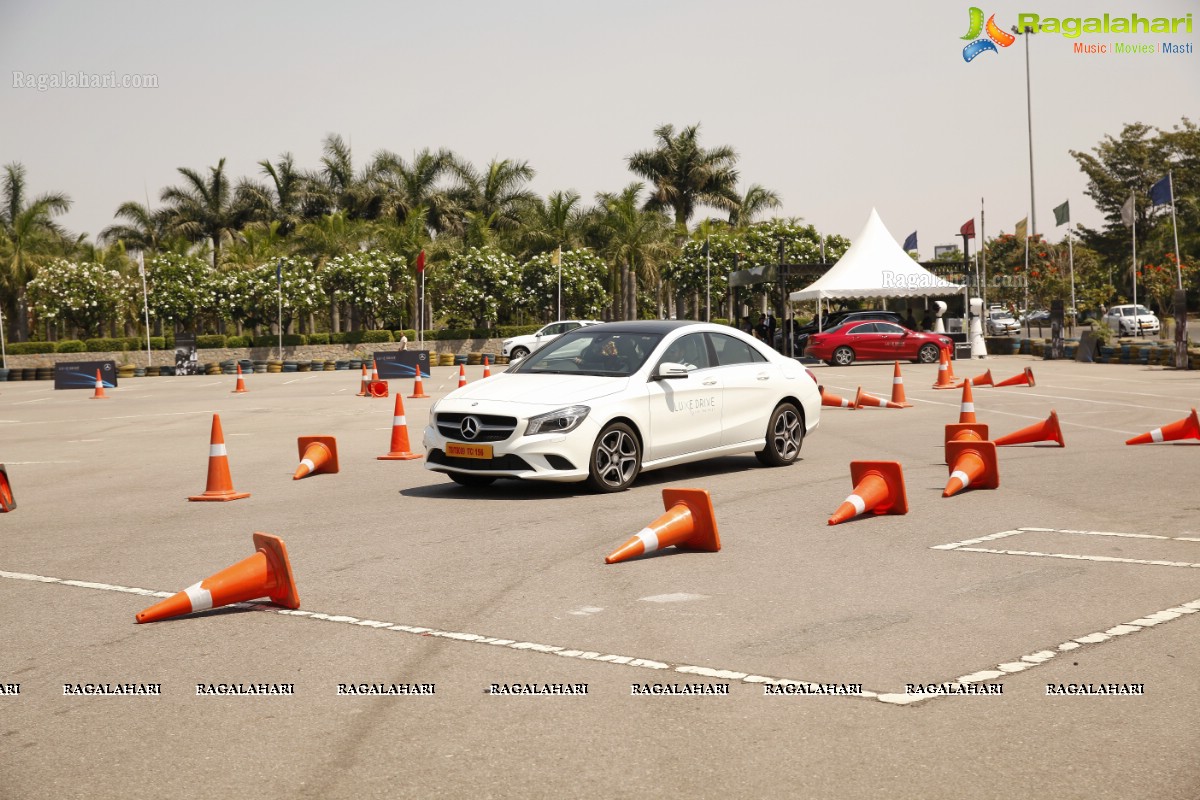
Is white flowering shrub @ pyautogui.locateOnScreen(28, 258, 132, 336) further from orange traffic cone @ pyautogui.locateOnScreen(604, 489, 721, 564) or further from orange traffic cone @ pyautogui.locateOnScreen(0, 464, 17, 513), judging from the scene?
orange traffic cone @ pyautogui.locateOnScreen(604, 489, 721, 564)

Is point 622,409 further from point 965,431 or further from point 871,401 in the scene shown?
point 871,401

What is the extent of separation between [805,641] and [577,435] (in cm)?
494

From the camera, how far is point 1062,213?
53.4 metres

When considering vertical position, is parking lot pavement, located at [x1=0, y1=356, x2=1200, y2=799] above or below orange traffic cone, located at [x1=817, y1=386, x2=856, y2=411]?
below

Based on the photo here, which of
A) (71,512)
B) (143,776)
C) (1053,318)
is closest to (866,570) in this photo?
(143,776)

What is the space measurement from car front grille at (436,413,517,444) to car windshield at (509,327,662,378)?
1.16 meters

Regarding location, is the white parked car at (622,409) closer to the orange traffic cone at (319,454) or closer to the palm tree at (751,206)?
the orange traffic cone at (319,454)

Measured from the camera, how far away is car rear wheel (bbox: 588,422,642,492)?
10719 millimetres

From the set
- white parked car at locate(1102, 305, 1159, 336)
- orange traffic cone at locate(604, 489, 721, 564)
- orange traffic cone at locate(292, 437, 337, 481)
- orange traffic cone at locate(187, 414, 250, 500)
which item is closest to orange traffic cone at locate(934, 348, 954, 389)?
orange traffic cone at locate(292, 437, 337, 481)

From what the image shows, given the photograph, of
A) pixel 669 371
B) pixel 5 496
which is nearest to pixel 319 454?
pixel 5 496

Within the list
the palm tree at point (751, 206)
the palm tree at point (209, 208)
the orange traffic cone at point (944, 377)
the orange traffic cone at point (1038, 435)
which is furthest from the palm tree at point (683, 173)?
the orange traffic cone at point (1038, 435)

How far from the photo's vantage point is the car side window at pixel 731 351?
12.3 metres

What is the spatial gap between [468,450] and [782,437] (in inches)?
146

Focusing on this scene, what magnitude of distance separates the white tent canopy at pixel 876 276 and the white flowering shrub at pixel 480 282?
21.5 meters
